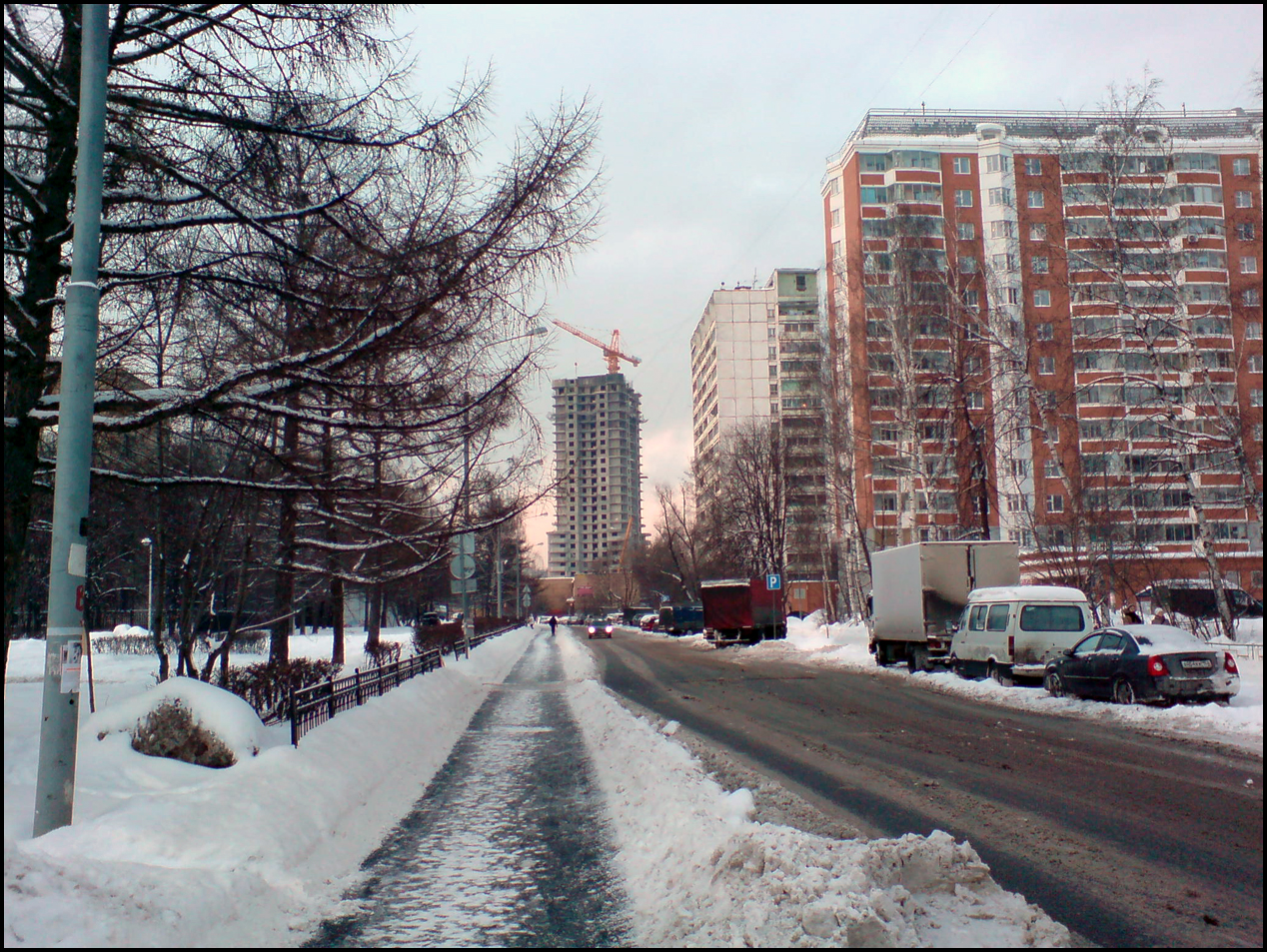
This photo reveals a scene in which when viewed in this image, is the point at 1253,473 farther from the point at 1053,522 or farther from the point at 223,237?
the point at 223,237

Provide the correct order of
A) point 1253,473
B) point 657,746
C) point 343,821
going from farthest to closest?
point 1253,473 < point 657,746 < point 343,821

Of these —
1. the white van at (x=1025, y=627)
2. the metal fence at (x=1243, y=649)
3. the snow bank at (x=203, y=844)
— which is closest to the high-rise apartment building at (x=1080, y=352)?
the metal fence at (x=1243, y=649)

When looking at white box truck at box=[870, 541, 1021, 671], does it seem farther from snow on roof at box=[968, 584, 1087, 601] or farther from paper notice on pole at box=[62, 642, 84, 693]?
paper notice on pole at box=[62, 642, 84, 693]

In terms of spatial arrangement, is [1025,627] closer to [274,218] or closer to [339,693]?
[339,693]

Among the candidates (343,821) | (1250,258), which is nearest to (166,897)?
(343,821)

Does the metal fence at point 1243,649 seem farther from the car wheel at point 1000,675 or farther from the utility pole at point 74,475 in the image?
the utility pole at point 74,475

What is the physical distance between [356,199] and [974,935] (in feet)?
24.5

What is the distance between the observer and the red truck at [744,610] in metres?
47.8

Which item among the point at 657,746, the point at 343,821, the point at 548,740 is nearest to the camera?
the point at 343,821

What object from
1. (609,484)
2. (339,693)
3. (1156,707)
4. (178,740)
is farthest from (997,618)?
(609,484)

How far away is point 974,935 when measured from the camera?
473cm

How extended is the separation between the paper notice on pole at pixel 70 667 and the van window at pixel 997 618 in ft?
59.7

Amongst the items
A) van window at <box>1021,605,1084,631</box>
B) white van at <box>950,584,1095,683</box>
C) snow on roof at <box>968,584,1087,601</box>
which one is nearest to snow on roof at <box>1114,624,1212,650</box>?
white van at <box>950,584,1095,683</box>

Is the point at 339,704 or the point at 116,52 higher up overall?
the point at 116,52
